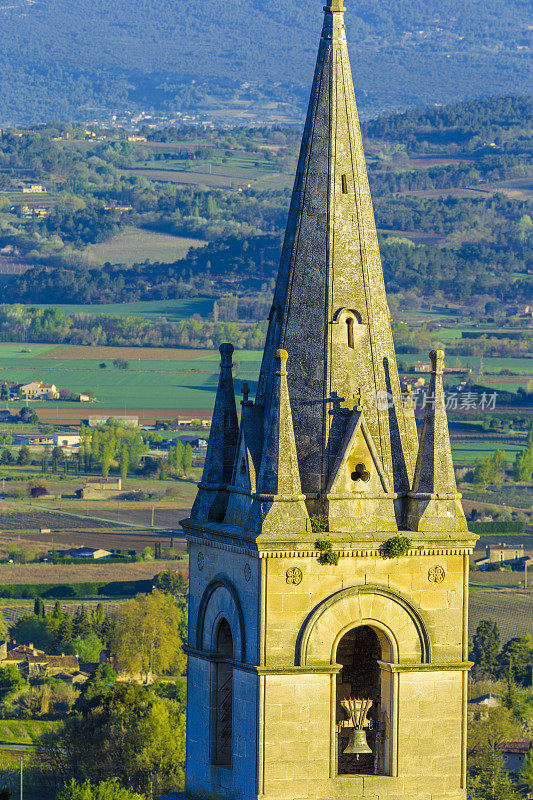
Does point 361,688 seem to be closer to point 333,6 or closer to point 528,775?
point 333,6

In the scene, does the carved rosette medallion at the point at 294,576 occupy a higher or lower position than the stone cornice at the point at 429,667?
higher

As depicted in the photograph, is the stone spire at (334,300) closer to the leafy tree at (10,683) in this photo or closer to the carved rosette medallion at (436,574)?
the carved rosette medallion at (436,574)

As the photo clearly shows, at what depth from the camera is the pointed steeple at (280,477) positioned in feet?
121

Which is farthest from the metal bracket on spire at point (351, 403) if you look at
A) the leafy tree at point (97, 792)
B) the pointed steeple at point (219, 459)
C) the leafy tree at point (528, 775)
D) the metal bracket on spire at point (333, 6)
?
the leafy tree at point (528, 775)

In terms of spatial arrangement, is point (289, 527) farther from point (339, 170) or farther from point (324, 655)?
point (339, 170)

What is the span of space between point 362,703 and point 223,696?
2.98 meters

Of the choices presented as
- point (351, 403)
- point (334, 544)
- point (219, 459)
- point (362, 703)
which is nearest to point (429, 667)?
point (362, 703)

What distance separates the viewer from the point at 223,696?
39906 mm

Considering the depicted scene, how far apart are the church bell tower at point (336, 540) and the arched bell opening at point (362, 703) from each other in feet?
0.16

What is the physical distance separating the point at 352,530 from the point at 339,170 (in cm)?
662

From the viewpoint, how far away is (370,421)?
3803 centimetres

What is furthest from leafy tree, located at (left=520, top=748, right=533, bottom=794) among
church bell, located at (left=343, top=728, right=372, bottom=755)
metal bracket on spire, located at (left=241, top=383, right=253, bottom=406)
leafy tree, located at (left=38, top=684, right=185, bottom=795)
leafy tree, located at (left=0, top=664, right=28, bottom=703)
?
metal bracket on spire, located at (left=241, top=383, right=253, bottom=406)

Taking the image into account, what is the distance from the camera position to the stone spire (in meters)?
37.9

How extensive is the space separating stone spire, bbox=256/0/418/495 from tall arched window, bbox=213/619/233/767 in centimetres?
438
